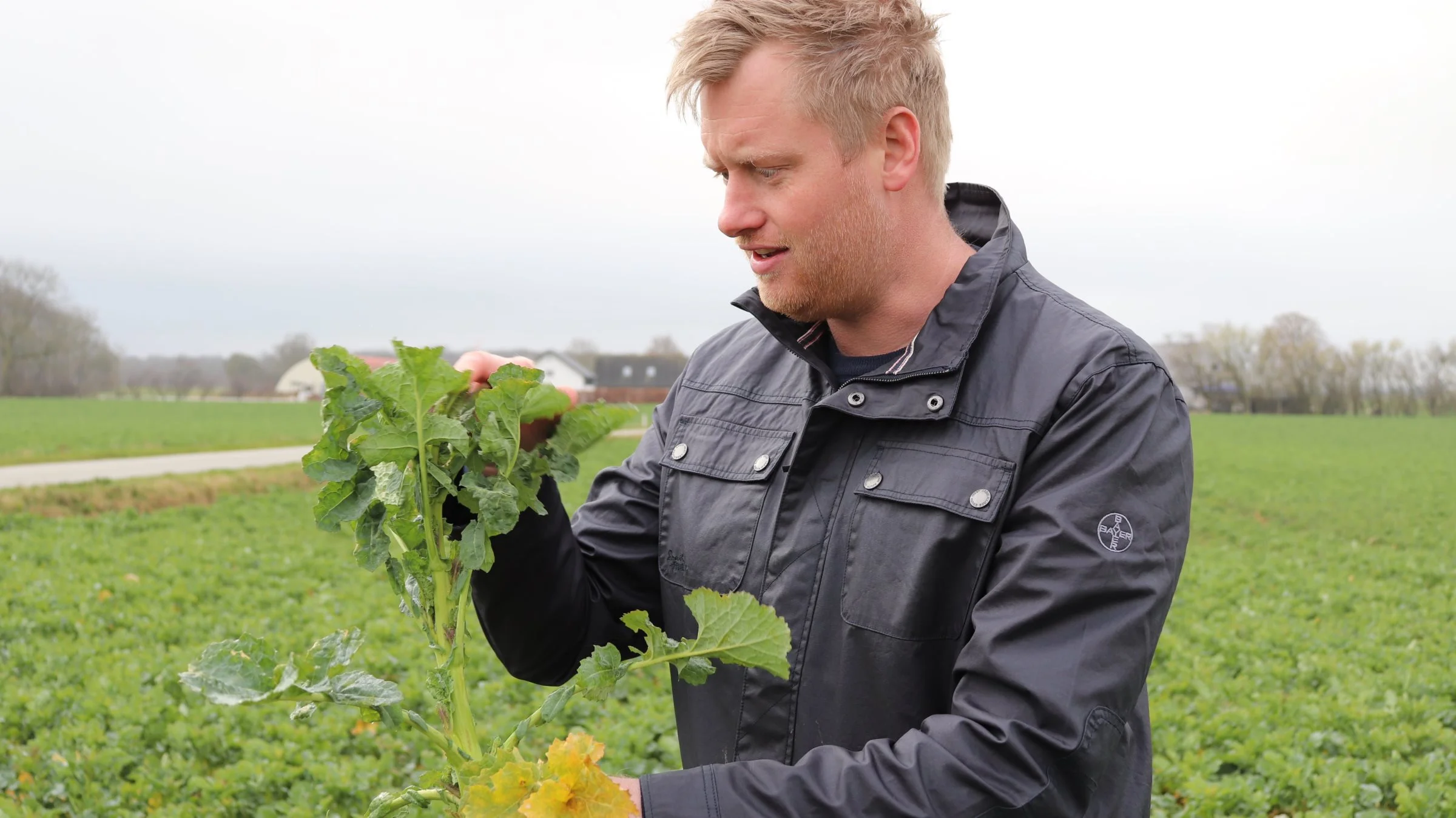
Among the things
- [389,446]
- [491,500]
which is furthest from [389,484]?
[491,500]

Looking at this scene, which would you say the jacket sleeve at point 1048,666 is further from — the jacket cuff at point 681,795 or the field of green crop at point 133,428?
the field of green crop at point 133,428

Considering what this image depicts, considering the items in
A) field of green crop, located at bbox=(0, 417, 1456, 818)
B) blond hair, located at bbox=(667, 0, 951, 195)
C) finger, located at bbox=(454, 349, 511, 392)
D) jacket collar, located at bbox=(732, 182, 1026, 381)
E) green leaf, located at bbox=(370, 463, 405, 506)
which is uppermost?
blond hair, located at bbox=(667, 0, 951, 195)

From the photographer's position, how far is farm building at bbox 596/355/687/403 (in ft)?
232

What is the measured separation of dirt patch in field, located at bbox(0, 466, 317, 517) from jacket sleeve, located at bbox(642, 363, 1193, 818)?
15700 mm

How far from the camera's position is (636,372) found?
72.8 m

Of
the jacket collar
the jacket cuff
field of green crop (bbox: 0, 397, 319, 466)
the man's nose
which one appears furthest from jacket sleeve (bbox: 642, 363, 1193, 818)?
field of green crop (bbox: 0, 397, 319, 466)

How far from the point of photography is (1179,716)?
6406 mm

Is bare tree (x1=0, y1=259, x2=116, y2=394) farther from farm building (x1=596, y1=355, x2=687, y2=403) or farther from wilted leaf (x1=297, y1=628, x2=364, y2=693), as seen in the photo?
wilted leaf (x1=297, y1=628, x2=364, y2=693)

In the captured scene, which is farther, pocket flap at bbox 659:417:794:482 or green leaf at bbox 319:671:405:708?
pocket flap at bbox 659:417:794:482

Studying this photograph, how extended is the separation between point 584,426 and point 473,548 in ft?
0.92

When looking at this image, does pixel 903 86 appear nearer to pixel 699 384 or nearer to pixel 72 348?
pixel 699 384

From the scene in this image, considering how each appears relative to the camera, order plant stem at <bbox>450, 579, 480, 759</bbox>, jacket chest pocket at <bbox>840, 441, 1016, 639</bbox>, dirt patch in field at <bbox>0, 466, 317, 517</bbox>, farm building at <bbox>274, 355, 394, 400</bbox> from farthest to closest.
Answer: farm building at <bbox>274, 355, 394, 400</bbox> < dirt patch in field at <bbox>0, 466, 317, 517</bbox> < jacket chest pocket at <bbox>840, 441, 1016, 639</bbox> < plant stem at <bbox>450, 579, 480, 759</bbox>

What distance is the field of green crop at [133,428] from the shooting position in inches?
980

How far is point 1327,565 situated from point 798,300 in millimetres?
12908
